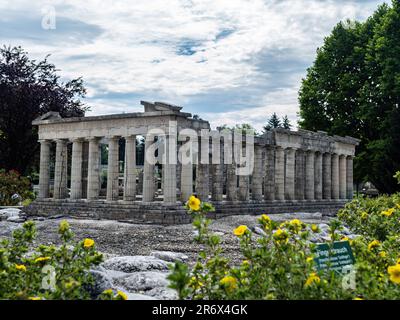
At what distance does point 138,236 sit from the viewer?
56.6 ft

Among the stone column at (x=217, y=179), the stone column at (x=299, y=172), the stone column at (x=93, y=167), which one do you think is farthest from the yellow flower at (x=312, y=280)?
the stone column at (x=299, y=172)

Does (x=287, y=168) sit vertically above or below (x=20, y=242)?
above

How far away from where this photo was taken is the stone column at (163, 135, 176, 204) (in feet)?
73.5

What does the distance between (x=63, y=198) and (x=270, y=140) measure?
A: 12.6 m

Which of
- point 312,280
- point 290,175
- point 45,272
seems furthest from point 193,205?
point 290,175

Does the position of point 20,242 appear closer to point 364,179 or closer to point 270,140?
point 270,140

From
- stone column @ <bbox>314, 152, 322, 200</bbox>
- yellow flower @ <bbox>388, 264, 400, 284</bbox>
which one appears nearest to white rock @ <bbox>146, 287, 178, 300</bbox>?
yellow flower @ <bbox>388, 264, 400, 284</bbox>

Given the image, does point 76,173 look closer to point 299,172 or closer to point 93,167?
point 93,167

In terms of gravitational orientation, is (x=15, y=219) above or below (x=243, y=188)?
below

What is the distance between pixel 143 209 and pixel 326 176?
16907 mm

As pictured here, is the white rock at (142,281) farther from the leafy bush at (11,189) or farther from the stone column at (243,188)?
the leafy bush at (11,189)

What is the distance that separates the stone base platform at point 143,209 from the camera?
2209 cm
